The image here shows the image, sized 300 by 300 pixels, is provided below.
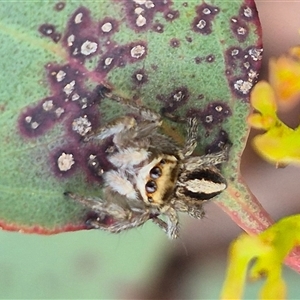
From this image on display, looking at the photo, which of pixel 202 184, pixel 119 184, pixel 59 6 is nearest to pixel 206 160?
pixel 202 184

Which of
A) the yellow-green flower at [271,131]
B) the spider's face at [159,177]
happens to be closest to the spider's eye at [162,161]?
the spider's face at [159,177]

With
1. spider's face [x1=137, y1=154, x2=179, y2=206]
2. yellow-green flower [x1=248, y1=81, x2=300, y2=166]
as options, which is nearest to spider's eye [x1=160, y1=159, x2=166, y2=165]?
spider's face [x1=137, y1=154, x2=179, y2=206]

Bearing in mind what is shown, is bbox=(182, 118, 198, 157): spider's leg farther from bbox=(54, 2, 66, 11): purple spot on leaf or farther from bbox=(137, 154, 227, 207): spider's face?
bbox=(54, 2, 66, 11): purple spot on leaf

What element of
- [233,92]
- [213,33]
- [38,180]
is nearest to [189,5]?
[213,33]

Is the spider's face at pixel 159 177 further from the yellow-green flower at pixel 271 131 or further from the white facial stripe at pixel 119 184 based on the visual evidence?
the yellow-green flower at pixel 271 131

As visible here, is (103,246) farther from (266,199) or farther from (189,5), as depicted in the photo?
(189,5)

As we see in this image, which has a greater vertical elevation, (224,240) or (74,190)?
(74,190)

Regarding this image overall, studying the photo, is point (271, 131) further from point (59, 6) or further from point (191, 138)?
point (59, 6)
